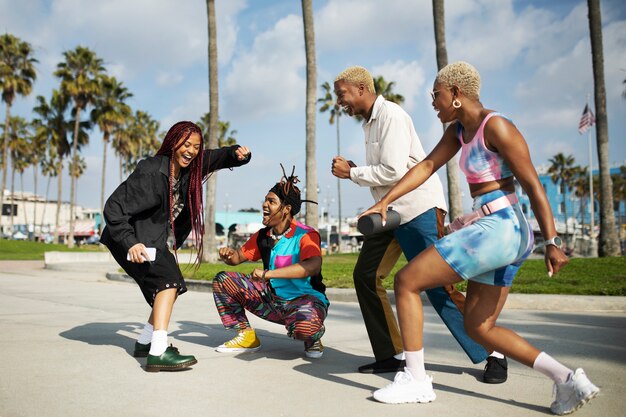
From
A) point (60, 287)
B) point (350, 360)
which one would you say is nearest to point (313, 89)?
point (60, 287)

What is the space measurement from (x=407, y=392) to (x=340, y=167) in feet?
5.20

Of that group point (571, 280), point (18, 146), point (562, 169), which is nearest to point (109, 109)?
point (18, 146)

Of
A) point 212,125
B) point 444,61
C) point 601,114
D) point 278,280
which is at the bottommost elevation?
point 278,280

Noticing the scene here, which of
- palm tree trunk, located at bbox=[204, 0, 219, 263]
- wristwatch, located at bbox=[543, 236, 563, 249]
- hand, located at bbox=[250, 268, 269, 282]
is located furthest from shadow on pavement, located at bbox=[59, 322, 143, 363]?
palm tree trunk, located at bbox=[204, 0, 219, 263]

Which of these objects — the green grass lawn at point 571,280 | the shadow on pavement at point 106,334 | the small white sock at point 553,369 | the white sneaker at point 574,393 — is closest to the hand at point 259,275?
the shadow on pavement at point 106,334

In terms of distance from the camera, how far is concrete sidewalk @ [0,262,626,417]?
3.11 m

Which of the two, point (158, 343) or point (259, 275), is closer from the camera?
point (158, 343)

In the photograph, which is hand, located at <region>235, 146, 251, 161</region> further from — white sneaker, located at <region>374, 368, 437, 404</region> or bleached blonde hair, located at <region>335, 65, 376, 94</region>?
white sneaker, located at <region>374, 368, 437, 404</region>

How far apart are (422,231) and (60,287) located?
10.2 m

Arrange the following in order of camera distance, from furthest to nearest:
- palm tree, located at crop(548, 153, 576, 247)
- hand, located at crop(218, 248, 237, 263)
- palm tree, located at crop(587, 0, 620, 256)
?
palm tree, located at crop(548, 153, 576, 247), palm tree, located at crop(587, 0, 620, 256), hand, located at crop(218, 248, 237, 263)

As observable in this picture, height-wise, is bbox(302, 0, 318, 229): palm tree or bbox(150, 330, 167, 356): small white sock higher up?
bbox(302, 0, 318, 229): palm tree

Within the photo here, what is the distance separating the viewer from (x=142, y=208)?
4.11m

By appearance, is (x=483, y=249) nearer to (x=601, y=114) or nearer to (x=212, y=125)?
(x=601, y=114)

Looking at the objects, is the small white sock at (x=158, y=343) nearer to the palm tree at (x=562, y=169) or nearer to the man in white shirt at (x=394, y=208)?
the man in white shirt at (x=394, y=208)
